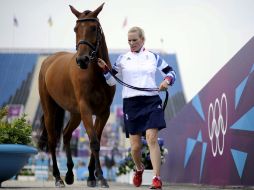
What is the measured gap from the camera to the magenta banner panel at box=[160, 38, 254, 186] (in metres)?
9.00

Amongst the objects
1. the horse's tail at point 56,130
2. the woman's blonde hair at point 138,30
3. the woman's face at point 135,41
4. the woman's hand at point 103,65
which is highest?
the woman's blonde hair at point 138,30

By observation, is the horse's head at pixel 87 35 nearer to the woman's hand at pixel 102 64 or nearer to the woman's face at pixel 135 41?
the woman's hand at pixel 102 64

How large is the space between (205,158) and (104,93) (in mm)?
3506

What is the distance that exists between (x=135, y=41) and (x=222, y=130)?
3.28m

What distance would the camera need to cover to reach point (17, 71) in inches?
3578

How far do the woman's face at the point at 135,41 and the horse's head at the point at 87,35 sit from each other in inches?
22.2

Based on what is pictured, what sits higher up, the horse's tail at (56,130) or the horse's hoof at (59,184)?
the horse's tail at (56,130)

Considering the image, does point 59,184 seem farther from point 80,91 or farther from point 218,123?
point 218,123

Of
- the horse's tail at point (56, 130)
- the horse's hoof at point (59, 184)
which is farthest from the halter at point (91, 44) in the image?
the horse's tail at point (56, 130)

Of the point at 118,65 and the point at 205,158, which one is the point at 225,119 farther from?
the point at 118,65

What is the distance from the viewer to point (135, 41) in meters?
7.53

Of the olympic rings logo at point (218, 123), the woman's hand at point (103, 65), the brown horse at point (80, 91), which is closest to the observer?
the woman's hand at point (103, 65)

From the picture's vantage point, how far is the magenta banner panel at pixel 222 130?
9.00 metres

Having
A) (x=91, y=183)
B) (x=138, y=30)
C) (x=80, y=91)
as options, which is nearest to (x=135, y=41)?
(x=138, y=30)
